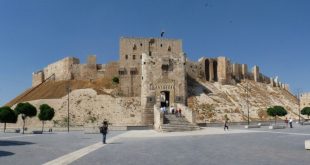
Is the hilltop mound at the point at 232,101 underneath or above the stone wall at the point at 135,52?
underneath

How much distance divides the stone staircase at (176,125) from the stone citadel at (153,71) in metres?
6.27

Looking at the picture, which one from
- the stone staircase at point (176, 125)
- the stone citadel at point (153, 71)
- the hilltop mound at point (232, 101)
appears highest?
the stone citadel at point (153, 71)

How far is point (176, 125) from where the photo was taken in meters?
33.9

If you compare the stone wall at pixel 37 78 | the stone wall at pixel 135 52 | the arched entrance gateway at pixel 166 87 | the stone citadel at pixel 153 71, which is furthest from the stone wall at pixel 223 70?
the stone wall at pixel 37 78

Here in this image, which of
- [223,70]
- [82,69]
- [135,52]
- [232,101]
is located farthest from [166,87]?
[82,69]

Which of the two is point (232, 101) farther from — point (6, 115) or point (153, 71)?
point (6, 115)

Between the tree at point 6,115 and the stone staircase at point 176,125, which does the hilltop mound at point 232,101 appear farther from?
the tree at point 6,115

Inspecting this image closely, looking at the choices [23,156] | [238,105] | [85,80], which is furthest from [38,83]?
[23,156]

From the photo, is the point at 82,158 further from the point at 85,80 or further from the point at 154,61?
the point at 85,80

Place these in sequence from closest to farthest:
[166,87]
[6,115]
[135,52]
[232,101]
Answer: [6,115] < [166,87] < [232,101] < [135,52]

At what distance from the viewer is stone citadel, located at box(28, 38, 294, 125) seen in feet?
154

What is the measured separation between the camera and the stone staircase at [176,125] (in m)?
33.0

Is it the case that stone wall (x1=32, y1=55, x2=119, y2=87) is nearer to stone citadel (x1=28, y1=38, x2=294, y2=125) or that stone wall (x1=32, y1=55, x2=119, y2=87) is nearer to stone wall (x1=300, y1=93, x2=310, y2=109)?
stone citadel (x1=28, y1=38, x2=294, y2=125)

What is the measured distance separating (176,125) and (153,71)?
14.5 m
